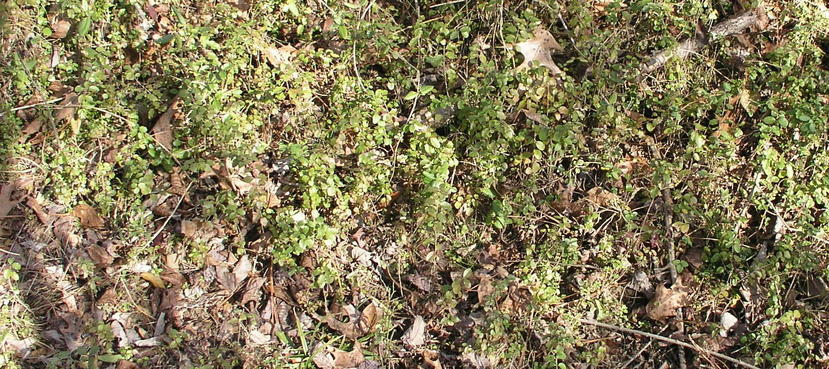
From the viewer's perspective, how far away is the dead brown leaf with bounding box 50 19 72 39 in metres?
4.21

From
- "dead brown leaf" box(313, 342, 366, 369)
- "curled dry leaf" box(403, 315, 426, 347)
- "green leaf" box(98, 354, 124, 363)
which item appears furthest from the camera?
"curled dry leaf" box(403, 315, 426, 347)

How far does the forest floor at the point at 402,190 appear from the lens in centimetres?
377

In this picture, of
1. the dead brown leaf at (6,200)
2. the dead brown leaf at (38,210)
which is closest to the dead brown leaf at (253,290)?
the dead brown leaf at (38,210)

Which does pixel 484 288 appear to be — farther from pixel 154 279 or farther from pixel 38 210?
pixel 38 210

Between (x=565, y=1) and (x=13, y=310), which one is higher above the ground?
(x=565, y=1)

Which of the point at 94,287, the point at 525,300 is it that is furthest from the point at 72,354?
the point at 525,300

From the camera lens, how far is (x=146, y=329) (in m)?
3.75

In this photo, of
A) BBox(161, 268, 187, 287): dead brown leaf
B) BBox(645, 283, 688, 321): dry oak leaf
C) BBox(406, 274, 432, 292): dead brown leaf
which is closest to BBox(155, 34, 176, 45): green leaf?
BBox(161, 268, 187, 287): dead brown leaf

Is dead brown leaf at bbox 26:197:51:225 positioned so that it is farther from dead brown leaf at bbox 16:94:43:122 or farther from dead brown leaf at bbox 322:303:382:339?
dead brown leaf at bbox 322:303:382:339

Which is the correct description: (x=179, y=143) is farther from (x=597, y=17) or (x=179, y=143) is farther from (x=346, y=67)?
(x=597, y=17)

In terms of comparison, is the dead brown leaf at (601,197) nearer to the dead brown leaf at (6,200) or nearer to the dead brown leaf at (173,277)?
the dead brown leaf at (173,277)

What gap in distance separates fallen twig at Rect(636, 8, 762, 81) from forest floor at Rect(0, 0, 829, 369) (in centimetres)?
2

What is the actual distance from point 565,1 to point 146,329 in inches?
123

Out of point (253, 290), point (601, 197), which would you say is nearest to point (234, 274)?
point (253, 290)
